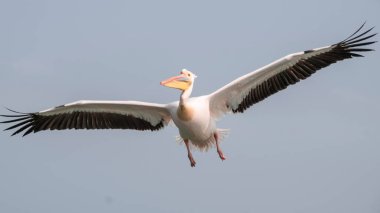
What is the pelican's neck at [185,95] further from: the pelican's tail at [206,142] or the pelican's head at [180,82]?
the pelican's tail at [206,142]

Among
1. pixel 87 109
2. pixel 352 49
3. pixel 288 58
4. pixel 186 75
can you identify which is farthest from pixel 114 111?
pixel 352 49

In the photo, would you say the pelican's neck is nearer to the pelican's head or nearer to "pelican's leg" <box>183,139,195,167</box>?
the pelican's head

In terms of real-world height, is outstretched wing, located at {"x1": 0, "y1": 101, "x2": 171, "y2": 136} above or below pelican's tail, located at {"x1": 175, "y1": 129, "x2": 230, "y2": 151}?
above

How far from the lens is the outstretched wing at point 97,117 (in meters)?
13.3

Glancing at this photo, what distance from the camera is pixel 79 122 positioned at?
13.7 m

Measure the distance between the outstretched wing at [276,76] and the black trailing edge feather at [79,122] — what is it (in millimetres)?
1186

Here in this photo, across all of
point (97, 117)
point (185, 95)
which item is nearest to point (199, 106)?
point (185, 95)

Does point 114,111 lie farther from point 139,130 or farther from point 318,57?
point 318,57

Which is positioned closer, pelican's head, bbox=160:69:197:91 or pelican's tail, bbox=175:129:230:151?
pelican's head, bbox=160:69:197:91

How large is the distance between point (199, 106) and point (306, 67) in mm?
1710

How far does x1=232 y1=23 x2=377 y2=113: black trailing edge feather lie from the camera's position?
41.5 feet

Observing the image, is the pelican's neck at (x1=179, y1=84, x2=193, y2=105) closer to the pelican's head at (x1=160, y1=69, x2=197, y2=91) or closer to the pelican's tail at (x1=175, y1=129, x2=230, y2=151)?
the pelican's head at (x1=160, y1=69, x2=197, y2=91)

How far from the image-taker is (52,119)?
45.2 ft

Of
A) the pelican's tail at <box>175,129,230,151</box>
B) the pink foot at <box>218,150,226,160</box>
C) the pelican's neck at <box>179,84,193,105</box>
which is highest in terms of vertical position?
the pelican's neck at <box>179,84,193,105</box>
